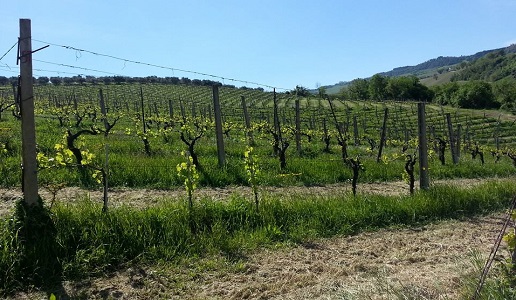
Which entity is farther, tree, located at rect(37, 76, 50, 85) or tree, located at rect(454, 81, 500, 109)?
tree, located at rect(454, 81, 500, 109)

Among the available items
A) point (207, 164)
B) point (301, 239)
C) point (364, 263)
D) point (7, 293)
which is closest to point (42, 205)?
point (7, 293)

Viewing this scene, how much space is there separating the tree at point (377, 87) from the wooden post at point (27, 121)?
99.4 metres

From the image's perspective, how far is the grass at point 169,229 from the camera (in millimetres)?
4398

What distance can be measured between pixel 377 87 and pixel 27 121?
103 metres

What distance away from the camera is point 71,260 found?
448cm

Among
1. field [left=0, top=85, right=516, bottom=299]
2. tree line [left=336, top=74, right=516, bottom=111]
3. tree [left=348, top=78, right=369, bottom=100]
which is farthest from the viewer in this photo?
tree [left=348, top=78, right=369, bottom=100]

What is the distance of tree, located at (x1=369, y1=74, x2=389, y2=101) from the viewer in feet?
328

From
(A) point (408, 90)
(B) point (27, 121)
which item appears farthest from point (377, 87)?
(B) point (27, 121)

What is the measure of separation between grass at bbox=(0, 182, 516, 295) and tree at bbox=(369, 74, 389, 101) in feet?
317

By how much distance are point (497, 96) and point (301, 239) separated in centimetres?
9709

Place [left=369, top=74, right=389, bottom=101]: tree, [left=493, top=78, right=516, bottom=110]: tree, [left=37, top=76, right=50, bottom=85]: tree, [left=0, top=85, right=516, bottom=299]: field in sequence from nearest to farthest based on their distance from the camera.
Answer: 1. [left=0, top=85, right=516, bottom=299]: field
2. [left=37, top=76, right=50, bottom=85]: tree
3. [left=493, top=78, right=516, bottom=110]: tree
4. [left=369, top=74, right=389, bottom=101]: tree

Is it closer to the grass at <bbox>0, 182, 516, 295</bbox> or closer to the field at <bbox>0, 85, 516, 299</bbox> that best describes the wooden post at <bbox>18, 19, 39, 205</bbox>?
the grass at <bbox>0, 182, 516, 295</bbox>

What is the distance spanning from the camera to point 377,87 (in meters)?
102

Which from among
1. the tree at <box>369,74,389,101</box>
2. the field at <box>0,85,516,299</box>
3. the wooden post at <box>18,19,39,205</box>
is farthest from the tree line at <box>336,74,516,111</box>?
the wooden post at <box>18,19,39,205</box>
